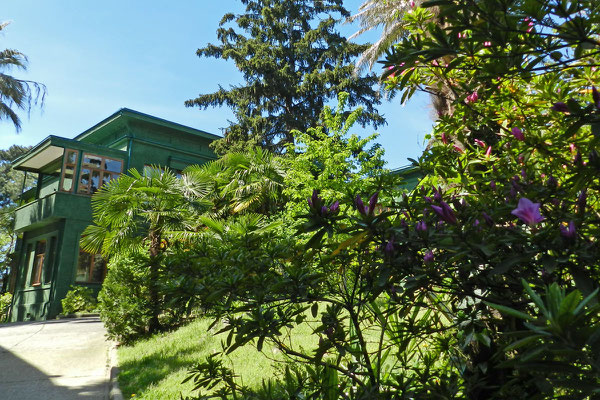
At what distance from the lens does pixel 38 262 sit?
66.7 ft

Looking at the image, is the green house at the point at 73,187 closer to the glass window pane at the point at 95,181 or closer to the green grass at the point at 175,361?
the glass window pane at the point at 95,181

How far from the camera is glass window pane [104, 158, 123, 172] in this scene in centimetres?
1917

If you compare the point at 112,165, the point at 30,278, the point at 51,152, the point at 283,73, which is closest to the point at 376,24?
the point at 283,73

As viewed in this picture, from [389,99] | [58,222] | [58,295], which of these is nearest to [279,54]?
[389,99]

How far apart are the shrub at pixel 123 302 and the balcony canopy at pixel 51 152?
9125 mm

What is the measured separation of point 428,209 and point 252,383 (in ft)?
12.2

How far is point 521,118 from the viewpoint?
107 inches

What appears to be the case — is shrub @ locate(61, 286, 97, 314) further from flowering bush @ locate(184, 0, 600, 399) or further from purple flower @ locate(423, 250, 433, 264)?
purple flower @ locate(423, 250, 433, 264)

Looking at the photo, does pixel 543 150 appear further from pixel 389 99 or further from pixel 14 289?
pixel 14 289

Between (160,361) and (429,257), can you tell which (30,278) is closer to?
(160,361)

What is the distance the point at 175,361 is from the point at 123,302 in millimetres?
3711

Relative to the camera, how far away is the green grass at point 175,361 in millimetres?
5281

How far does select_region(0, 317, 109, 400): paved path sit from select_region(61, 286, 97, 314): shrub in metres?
4.52

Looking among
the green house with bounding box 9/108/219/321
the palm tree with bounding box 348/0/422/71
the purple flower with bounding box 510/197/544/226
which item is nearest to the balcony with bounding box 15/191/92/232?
the green house with bounding box 9/108/219/321
